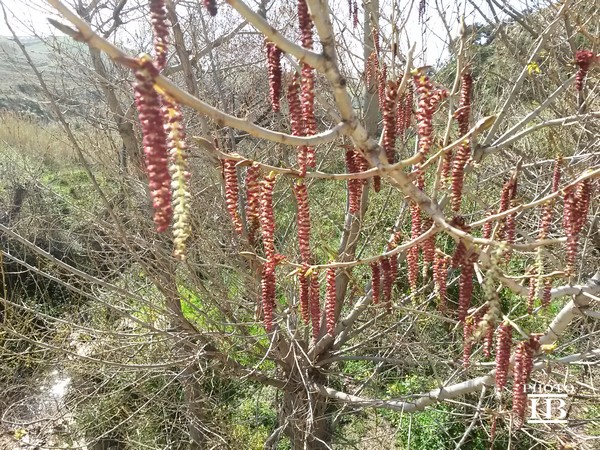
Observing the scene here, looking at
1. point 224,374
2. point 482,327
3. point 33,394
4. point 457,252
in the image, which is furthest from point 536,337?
point 33,394

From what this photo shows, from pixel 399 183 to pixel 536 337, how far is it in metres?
1.24

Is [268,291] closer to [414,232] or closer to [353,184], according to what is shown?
[353,184]

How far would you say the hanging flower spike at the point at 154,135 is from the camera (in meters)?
0.65

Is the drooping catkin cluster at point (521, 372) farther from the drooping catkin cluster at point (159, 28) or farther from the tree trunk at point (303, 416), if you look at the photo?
the tree trunk at point (303, 416)

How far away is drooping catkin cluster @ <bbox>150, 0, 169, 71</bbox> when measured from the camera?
72 centimetres

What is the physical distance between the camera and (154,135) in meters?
0.65

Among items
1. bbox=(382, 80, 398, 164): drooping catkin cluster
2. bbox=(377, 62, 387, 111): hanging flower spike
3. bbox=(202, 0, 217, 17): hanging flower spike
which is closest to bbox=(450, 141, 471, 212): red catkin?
bbox=(382, 80, 398, 164): drooping catkin cluster

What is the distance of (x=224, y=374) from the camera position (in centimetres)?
445

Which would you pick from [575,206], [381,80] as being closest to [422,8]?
[381,80]

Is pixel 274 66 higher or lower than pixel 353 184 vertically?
higher

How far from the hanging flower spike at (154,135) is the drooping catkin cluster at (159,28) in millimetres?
65

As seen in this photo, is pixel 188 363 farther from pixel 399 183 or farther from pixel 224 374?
pixel 399 183

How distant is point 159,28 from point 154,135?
0.18m

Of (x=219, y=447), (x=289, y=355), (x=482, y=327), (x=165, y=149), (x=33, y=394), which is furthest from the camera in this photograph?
(x=33, y=394)
